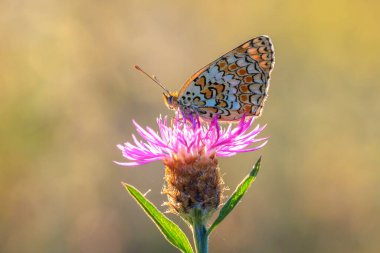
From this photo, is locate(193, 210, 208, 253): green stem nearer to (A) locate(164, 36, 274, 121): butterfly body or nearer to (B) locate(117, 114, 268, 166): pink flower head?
(B) locate(117, 114, 268, 166): pink flower head

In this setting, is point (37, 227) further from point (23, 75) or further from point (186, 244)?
point (186, 244)

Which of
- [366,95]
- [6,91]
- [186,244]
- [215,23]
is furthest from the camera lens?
[215,23]

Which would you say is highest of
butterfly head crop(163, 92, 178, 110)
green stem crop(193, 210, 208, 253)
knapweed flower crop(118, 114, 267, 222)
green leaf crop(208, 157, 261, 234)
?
butterfly head crop(163, 92, 178, 110)

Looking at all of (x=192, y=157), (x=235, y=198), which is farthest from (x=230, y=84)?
(x=235, y=198)

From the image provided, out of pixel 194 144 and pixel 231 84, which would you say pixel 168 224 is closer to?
pixel 194 144

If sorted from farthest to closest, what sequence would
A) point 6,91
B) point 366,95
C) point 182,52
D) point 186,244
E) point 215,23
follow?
point 215,23, point 182,52, point 366,95, point 6,91, point 186,244

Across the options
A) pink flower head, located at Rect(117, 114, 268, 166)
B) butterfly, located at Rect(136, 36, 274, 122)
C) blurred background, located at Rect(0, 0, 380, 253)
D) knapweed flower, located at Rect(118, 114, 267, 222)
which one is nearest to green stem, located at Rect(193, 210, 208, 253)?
knapweed flower, located at Rect(118, 114, 267, 222)

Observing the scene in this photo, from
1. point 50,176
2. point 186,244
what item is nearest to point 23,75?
point 50,176

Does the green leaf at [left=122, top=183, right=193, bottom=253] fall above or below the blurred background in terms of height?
below
